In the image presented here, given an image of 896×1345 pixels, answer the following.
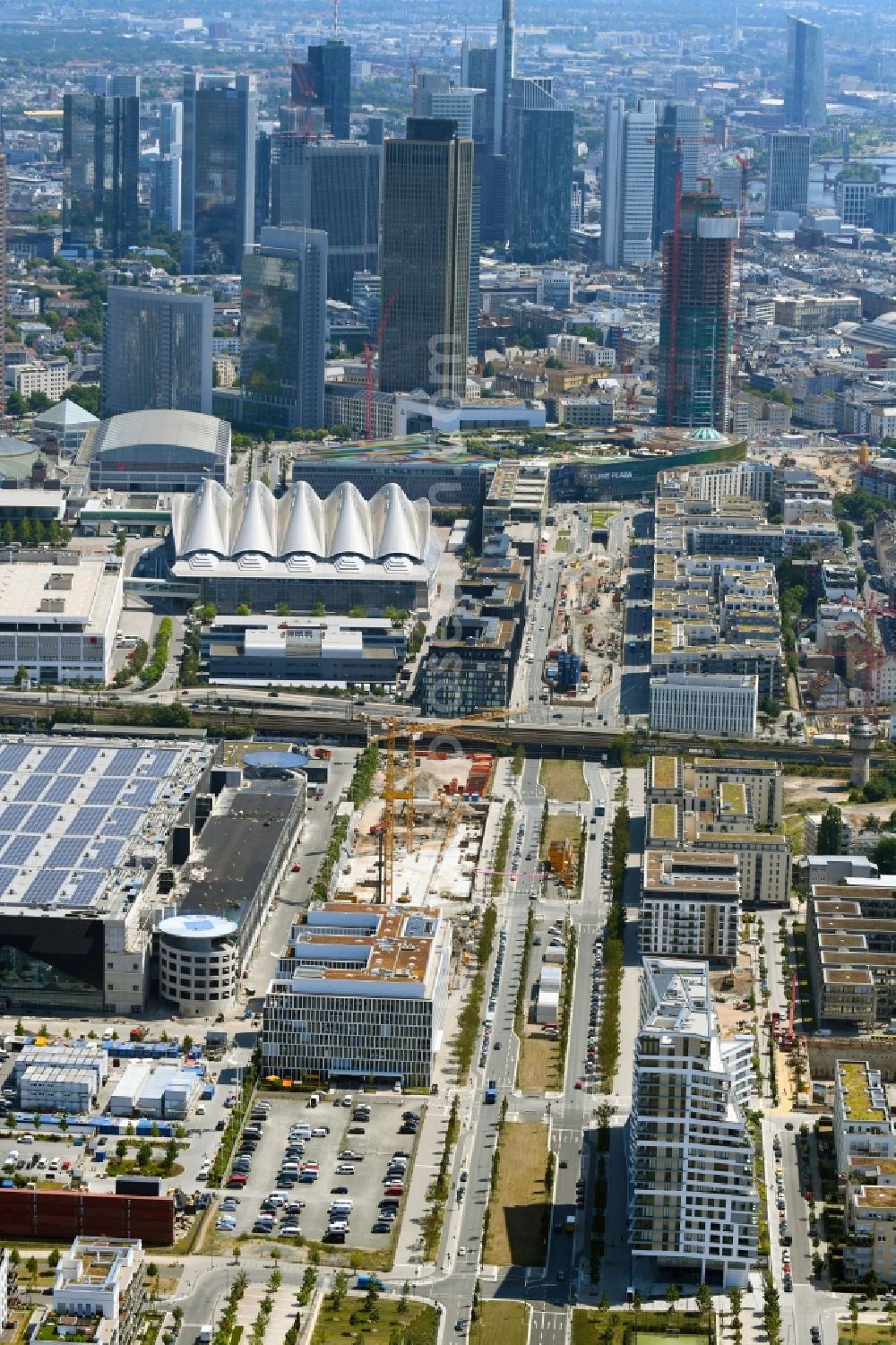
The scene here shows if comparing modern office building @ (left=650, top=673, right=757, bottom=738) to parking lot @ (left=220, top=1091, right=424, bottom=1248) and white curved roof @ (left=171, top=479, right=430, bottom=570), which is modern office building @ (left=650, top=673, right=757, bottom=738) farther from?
parking lot @ (left=220, top=1091, right=424, bottom=1248)

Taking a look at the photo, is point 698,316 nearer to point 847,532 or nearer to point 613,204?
point 847,532

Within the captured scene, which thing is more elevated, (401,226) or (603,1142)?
(401,226)

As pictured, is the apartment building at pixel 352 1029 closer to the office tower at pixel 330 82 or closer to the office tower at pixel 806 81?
the office tower at pixel 330 82

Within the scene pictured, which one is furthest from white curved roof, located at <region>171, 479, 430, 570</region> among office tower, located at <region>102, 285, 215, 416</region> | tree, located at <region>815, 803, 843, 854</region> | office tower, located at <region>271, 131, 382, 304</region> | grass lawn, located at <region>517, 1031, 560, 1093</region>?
office tower, located at <region>271, 131, 382, 304</region>

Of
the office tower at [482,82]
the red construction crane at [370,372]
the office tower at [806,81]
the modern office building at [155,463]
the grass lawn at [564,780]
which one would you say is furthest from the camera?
the office tower at [806,81]

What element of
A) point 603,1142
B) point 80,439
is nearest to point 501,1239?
point 603,1142

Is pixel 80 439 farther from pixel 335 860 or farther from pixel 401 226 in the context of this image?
pixel 335 860

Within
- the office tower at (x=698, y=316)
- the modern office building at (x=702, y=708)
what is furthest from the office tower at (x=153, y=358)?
the modern office building at (x=702, y=708)
